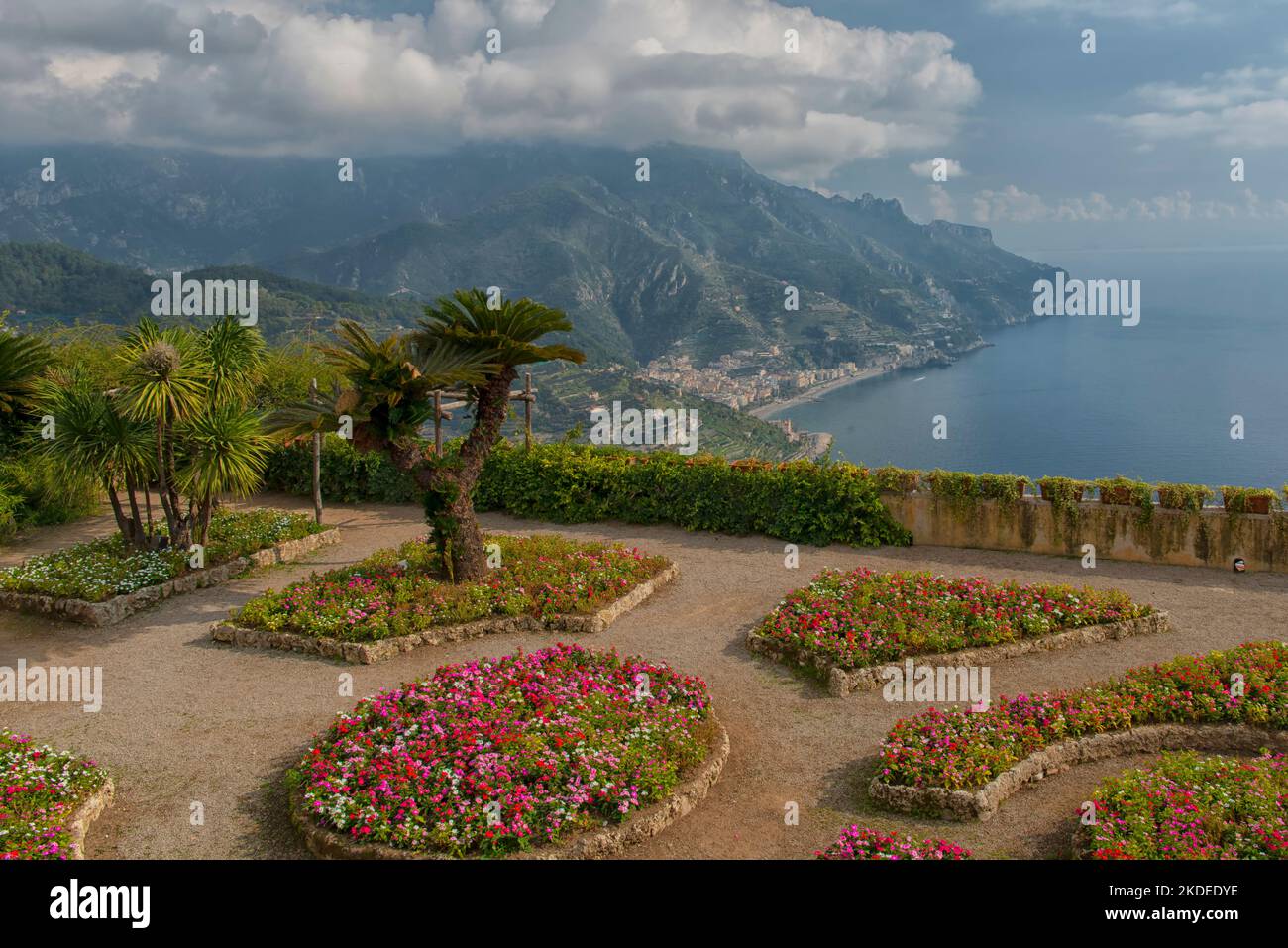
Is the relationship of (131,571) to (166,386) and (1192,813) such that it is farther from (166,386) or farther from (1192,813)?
(1192,813)

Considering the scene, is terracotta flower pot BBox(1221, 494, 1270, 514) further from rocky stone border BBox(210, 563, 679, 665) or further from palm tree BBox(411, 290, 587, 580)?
palm tree BBox(411, 290, 587, 580)

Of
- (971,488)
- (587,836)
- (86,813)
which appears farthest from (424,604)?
(971,488)

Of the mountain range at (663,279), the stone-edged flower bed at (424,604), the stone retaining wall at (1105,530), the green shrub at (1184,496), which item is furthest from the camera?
the mountain range at (663,279)

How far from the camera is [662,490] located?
56.5 feet

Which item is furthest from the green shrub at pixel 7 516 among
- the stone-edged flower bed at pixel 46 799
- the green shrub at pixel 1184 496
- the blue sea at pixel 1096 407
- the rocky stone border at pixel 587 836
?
the blue sea at pixel 1096 407

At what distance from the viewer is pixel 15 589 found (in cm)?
1364

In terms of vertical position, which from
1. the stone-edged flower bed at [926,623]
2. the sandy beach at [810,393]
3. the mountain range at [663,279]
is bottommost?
the stone-edged flower bed at [926,623]

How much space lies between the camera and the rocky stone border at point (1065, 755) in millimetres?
7879

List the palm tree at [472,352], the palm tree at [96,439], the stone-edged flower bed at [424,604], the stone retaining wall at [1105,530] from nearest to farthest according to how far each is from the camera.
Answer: the stone-edged flower bed at [424,604] → the palm tree at [472,352] → the stone retaining wall at [1105,530] → the palm tree at [96,439]

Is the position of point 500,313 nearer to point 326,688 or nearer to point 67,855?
point 326,688

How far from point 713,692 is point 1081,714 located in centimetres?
359

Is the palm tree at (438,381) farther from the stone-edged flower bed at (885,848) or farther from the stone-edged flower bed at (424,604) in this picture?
the stone-edged flower bed at (885,848)

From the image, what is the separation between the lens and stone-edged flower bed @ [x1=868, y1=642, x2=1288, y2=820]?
8062mm

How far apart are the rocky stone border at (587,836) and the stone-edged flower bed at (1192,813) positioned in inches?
117
